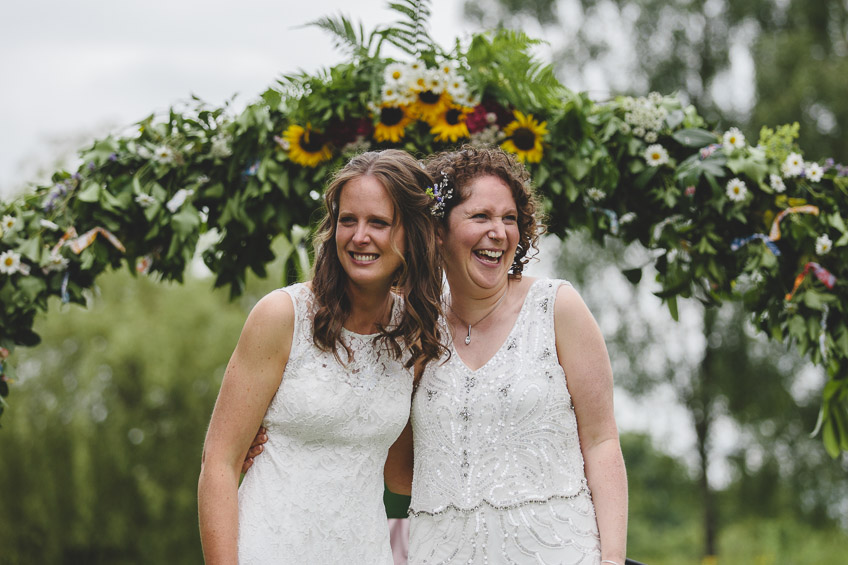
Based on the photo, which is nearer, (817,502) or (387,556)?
(387,556)

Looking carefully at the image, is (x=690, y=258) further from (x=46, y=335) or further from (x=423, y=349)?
(x=46, y=335)

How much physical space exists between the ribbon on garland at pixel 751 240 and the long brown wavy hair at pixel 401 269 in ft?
4.74

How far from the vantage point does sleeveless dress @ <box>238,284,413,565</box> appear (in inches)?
107

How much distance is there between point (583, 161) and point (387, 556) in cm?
184

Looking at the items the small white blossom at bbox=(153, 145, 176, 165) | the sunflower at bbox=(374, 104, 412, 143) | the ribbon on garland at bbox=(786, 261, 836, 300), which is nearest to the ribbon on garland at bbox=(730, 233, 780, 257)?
the ribbon on garland at bbox=(786, 261, 836, 300)

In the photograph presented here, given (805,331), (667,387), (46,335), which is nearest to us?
(805,331)

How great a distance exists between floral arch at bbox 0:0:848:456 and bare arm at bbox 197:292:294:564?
42.6 inches

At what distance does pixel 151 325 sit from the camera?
1165 cm

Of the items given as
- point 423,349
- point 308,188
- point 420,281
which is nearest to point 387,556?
point 423,349

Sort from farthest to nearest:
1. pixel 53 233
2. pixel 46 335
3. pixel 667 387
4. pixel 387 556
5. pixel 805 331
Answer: pixel 667 387 < pixel 46 335 < pixel 53 233 < pixel 805 331 < pixel 387 556

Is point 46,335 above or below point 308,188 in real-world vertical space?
below

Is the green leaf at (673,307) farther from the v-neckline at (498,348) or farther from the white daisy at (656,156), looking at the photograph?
the v-neckline at (498,348)

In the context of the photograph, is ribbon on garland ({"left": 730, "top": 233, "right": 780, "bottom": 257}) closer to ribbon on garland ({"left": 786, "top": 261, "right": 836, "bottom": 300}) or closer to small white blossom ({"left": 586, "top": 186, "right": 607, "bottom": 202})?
ribbon on garland ({"left": 786, "top": 261, "right": 836, "bottom": 300})

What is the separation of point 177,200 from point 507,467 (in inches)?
75.2
